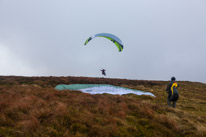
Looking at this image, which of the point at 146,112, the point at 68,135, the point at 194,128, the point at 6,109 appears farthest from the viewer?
the point at 146,112

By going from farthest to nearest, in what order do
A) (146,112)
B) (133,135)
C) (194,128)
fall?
(146,112)
(194,128)
(133,135)

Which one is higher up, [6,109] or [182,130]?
[6,109]

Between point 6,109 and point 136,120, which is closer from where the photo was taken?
point 6,109

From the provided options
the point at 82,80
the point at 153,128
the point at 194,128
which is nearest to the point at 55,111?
the point at 153,128

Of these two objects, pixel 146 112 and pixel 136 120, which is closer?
pixel 136 120

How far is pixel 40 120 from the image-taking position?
5594mm

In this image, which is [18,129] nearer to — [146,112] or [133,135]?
[133,135]

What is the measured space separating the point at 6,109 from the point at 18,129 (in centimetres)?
175

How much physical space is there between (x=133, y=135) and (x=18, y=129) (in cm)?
354

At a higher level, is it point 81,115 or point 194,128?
point 81,115

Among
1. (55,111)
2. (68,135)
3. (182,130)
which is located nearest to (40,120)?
(55,111)

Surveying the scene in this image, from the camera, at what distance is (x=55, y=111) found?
6.25 meters

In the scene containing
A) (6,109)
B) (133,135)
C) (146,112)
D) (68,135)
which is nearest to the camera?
(68,135)

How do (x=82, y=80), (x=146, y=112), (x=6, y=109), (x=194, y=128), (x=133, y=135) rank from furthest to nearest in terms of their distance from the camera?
(x=82, y=80) < (x=146, y=112) < (x=194, y=128) < (x=6, y=109) < (x=133, y=135)
